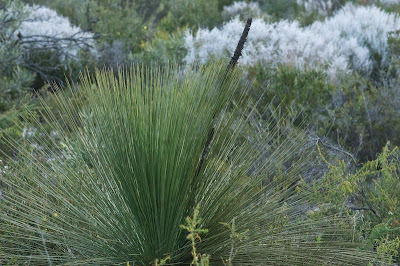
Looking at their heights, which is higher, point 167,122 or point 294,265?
point 167,122

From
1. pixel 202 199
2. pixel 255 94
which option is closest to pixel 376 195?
pixel 202 199

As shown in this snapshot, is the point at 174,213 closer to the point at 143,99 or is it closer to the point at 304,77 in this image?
the point at 143,99

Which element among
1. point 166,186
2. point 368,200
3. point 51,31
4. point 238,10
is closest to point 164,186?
point 166,186

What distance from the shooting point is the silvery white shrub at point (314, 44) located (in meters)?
7.35

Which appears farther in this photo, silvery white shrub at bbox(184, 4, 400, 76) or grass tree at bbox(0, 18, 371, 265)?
silvery white shrub at bbox(184, 4, 400, 76)

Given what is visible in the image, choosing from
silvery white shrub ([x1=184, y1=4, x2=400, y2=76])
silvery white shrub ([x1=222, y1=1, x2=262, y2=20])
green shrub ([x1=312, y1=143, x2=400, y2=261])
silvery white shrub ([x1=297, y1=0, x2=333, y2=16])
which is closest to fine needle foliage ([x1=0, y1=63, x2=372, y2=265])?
green shrub ([x1=312, y1=143, x2=400, y2=261])

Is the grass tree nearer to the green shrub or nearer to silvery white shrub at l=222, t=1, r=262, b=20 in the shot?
the green shrub

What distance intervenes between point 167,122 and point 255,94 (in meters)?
3.84

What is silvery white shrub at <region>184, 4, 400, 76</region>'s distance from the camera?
7.35 meters

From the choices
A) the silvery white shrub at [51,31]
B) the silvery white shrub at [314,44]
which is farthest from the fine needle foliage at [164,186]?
the silvery white shrub at [51,31]

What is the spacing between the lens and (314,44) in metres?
7.94

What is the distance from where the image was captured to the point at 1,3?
20.9 ft

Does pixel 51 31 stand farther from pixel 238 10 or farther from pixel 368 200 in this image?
pixel 368 200

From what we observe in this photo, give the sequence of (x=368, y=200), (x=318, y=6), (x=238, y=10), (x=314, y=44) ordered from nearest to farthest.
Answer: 1. (x=368, y=200)
2. (x=314, y=44)
3. (x=318, y=6)
4. (x=238, y=10)
